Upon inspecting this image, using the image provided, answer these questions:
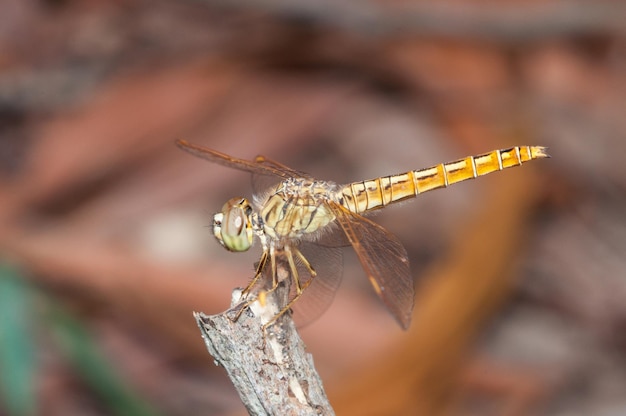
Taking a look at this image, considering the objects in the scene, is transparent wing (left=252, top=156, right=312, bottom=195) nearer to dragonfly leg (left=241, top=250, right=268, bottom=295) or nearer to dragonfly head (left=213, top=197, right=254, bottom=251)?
dragonfly head (left=213, top=197, right=254, bottom=251)

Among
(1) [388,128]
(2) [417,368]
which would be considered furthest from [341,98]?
(2) [417,368]

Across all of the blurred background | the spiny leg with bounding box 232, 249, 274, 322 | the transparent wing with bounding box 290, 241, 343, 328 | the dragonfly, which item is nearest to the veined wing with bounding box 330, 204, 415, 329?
the dragonfly

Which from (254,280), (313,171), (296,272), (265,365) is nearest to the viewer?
(265,365)

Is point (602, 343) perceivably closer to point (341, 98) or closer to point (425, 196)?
point (425, 196)

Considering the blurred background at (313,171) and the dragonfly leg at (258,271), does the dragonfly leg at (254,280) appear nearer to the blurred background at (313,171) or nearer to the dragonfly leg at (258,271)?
the dragonfly leg at (258,271)

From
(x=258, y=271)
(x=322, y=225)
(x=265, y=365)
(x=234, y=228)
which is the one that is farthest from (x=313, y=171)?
(x=265, y=365)

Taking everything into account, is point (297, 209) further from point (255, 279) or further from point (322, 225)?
point (255, 279)

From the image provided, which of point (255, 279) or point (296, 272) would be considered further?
point (296, 272)
